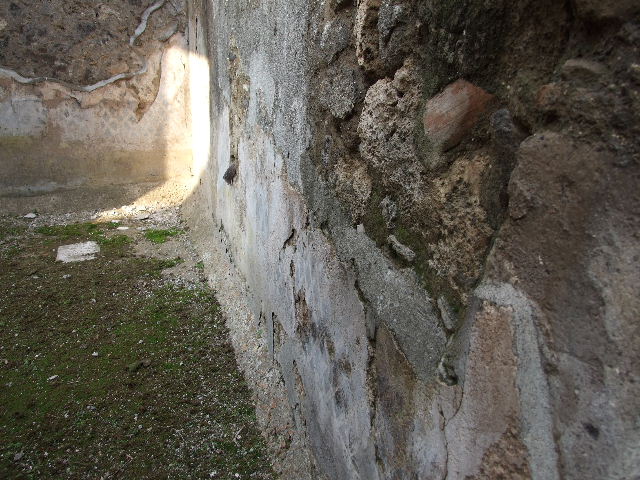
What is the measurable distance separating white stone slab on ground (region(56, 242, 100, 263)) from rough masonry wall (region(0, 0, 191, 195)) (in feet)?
3.93

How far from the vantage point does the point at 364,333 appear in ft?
3.73

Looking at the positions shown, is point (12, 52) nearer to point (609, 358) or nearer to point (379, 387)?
point (379, 387)

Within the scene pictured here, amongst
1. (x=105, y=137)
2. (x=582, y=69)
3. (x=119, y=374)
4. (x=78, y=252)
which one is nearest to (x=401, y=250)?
(x=582, y=69)

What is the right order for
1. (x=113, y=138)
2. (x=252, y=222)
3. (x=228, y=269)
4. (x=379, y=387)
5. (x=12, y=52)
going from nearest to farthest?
1. (x=379, y=387)
2. (x=252, y=222)
3. (x=228, y=269)
4. (x=12, y=52)
5. (x=113, y=138)

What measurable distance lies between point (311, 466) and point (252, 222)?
1098 mm

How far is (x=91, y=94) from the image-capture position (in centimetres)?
437

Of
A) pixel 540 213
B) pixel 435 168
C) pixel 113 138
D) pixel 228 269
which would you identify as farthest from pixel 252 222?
pixel 113 138

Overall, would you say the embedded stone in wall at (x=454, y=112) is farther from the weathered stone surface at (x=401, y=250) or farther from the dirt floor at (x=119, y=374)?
the dirt floor at (x=119, y=374)

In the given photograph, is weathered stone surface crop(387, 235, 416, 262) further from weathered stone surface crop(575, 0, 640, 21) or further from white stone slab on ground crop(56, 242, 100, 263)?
white stone slab on ground crop(56, 242, 100, 263)

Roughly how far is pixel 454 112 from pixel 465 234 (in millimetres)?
187

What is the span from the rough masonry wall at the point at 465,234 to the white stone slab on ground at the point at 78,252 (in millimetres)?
2162

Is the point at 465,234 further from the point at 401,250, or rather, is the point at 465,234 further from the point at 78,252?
the point at 78,252

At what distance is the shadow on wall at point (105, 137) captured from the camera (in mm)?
4141

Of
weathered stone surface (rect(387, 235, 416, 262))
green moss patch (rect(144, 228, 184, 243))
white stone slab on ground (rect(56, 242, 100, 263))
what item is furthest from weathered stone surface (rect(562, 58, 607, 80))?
green moss patch (rect(144, 228, 184, 243))
